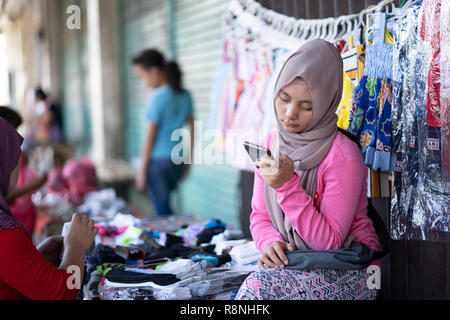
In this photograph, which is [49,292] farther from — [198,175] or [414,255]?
[198,175]

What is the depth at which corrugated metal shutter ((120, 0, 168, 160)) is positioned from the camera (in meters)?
6.31

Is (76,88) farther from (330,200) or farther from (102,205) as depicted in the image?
(330,200)

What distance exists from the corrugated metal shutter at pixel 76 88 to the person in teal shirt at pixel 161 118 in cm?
529

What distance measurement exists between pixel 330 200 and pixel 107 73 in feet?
21.1

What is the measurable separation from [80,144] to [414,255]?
9.51 metres

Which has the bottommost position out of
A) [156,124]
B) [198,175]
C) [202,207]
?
[202,207]

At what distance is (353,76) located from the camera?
2160 millimetres

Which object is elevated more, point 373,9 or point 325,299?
point 373,9

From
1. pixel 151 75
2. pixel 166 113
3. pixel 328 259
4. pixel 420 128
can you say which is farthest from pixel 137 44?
pixel 328 259

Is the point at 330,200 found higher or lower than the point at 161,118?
lower

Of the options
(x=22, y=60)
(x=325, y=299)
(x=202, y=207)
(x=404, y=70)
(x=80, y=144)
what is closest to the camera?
(x=325, y=299)

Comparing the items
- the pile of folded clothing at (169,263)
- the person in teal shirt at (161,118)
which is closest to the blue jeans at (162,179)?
the person in teal shirt at (161,118)

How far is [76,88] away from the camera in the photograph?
11.0 meters

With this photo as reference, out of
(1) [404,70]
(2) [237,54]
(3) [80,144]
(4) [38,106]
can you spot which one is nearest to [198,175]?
(2) [237,54]
